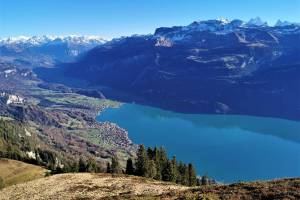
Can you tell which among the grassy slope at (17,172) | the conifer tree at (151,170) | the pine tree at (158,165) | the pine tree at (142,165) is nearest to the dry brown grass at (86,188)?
the pine tree at (142,165)

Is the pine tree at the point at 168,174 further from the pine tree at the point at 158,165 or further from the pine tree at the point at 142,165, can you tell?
the pine tree at the point at 142,165

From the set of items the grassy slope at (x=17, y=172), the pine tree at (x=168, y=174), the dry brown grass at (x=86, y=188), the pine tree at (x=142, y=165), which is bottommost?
the grassy slope at (x=17, y=172)

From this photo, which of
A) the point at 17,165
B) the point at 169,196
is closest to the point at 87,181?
the point at 169,196

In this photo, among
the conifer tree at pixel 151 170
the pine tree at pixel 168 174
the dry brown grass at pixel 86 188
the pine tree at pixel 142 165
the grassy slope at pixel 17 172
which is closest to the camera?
the dry brown grass at pixel 86 188

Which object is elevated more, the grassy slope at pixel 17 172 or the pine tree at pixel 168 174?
the pine tree at pixel 168 174

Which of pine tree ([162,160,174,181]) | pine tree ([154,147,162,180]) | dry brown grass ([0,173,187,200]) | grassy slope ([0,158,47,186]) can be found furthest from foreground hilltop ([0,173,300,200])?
grassy slope ([0,158,47,186])
